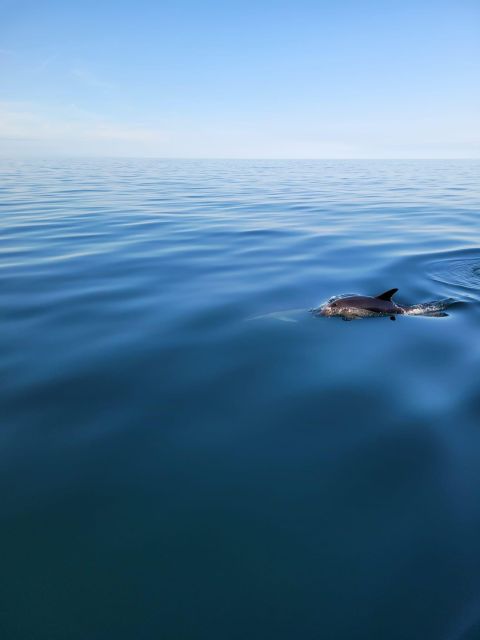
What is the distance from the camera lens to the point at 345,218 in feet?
60.4

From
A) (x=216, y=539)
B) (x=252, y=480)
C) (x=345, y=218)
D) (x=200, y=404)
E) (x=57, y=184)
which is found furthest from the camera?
(x=57, y=184)

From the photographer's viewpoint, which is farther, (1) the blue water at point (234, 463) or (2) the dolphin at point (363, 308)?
(2) the dolphin at point (363, 308)

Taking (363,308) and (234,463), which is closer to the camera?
(234,463)

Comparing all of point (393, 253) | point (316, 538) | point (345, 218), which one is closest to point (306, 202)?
point (345, 218)

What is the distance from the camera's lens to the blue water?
271 cm

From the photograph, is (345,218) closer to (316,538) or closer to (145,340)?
(145,340)

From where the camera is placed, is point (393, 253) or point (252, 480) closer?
point (252, 480)

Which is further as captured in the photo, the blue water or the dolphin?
the dolphin

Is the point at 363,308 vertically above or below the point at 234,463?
below

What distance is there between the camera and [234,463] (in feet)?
12.9

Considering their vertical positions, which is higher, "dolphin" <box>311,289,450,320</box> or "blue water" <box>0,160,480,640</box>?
"blue water" <box>0,160,480,640</box>

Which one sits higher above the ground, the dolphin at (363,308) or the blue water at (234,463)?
the blue water at (234,463)

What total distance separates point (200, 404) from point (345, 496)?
186 centimetres

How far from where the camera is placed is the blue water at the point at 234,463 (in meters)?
2.71
